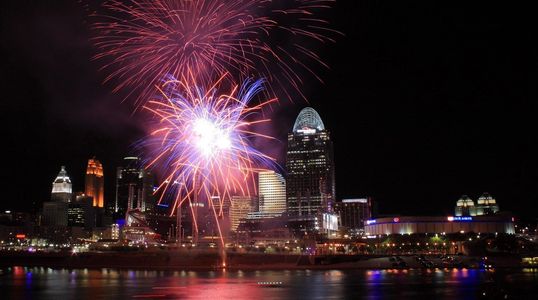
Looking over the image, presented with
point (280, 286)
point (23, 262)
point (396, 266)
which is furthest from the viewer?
point (23, 262)

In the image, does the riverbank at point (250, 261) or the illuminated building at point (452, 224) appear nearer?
the riverbank at point (250, 261)

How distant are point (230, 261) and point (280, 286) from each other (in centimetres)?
4609

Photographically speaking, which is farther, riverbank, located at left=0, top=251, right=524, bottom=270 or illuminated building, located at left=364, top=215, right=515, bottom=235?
illuminated building, located at left=364, top=215, right=515, bottom=235

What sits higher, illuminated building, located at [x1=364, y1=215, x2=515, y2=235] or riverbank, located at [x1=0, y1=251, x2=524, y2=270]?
illuminated building, located at [x1=364, y1=215, x2=515, y2=235]

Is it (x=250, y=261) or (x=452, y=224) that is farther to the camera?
(x=452, y=224)

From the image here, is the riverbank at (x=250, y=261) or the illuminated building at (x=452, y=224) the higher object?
the illuminated building at (x=452, y=224)

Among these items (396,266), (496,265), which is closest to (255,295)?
(396,266)

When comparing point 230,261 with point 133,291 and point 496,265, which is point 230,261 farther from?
point 133,291

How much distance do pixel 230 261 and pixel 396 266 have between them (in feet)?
91.9

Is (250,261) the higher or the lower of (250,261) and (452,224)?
the lower

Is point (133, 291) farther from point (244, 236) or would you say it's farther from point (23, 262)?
point (244, 236)

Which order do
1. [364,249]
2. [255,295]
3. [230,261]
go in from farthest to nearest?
[364,249], [230,261], [255,295]

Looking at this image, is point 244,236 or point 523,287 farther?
point 244,236

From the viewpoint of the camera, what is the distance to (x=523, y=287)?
3756 cm
